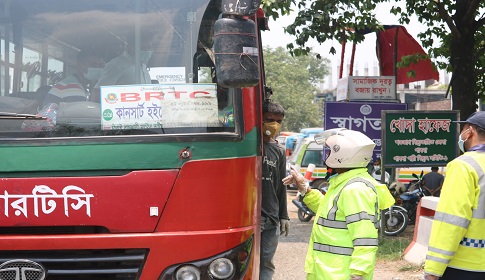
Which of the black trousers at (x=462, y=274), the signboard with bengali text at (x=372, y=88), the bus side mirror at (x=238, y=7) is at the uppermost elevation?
the bus side mirror at (x=238, y=7)

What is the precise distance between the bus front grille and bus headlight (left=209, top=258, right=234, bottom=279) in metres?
0.38

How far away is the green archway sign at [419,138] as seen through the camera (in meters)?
10.9

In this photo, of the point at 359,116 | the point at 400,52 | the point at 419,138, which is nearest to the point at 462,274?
the point at 419,138

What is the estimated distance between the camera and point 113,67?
4.14 meters

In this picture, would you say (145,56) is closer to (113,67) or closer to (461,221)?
(113,67)

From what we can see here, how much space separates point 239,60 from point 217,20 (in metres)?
0.29

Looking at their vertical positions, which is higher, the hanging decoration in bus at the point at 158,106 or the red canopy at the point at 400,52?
the red canopy at the point at 400,52

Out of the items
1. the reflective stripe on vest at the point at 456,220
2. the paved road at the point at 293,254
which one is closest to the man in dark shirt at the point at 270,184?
the reflective stripe on vest at the point at 456,220

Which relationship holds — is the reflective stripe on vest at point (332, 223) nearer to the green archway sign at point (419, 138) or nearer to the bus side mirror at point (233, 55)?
the bus side mirror at point (233, 55)

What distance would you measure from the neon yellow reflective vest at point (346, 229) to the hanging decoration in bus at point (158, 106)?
32.8 inches

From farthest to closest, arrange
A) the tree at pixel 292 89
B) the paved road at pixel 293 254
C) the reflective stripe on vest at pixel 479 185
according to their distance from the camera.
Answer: the tree at pixel 292 89
the paved road at pixel 293 254
the reflective stripe on vest at pixel 479 185

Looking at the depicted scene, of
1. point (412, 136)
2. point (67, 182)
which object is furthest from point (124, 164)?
point (412, 136)

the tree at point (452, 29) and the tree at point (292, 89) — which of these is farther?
the tree at point (292, 89)

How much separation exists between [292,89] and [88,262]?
5447 centimetres
